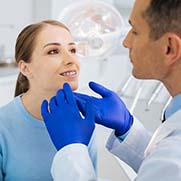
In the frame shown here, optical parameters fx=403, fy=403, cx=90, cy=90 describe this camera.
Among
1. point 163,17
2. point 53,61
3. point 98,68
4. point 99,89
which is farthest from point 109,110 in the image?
point 98,68

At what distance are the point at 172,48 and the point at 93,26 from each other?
2.95 ft

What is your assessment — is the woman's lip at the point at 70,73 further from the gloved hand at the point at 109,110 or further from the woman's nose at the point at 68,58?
the gloved hand at the point at 109,110

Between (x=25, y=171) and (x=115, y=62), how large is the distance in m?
1.76

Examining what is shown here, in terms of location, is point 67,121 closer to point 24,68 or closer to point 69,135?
point 69,135

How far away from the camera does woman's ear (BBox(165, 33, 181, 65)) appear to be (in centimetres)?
86

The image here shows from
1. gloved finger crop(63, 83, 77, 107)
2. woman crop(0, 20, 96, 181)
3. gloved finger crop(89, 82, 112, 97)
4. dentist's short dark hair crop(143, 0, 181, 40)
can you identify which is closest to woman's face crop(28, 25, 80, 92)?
woman crop(0, 20, 96, 181)

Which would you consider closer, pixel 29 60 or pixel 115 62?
pixel 29 60

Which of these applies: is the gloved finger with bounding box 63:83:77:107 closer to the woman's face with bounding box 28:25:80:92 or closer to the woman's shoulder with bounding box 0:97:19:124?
Result: the woman's face with bounding box 28:25:80:92

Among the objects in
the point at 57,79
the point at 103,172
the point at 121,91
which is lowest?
the point at 103,172

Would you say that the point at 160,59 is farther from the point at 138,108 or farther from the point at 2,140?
the point at 138,108

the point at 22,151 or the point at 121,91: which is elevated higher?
the point at 22,151

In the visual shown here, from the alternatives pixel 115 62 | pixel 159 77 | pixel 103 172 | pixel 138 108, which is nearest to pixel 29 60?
pixel 159 77

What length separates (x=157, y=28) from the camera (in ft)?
2.89

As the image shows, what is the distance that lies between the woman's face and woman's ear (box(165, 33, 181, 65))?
1.66 ft
